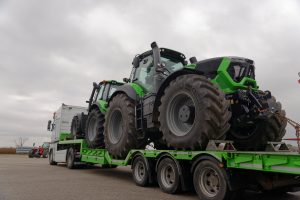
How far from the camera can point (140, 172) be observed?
872cm

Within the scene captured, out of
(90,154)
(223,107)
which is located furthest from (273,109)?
(90,154)

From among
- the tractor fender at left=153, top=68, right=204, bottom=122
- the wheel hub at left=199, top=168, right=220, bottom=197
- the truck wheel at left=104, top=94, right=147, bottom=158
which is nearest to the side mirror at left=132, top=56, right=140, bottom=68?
the truck wheel at left=104, top=94, right=147, bottom=158

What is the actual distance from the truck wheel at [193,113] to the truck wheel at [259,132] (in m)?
0.96

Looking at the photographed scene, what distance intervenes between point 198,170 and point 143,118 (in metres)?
Result: 2.76

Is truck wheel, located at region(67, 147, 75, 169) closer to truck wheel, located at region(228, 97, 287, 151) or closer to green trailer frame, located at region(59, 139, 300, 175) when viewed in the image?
green trailer frame, located at region(59, 139, 300, 175)

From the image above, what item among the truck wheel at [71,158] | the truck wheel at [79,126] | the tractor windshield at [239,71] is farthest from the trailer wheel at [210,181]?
the truck wheel at [71,158]

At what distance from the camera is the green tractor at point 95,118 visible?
11.4m

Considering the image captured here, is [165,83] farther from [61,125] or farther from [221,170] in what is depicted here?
[61,125]

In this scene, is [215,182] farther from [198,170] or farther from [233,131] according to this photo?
[233,131]

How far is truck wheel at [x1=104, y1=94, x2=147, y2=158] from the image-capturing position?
29.6 ft

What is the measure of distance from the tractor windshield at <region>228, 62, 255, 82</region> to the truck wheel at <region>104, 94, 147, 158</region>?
10.2 feet

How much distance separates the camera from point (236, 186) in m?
5.73

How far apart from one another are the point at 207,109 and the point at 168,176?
2178mm

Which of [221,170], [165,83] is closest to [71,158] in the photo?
[165,83]
